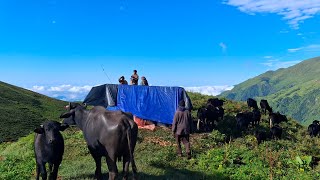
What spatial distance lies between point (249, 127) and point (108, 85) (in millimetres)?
12025

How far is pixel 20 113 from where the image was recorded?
Result: 48062mm

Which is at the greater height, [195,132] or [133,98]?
[133,98]

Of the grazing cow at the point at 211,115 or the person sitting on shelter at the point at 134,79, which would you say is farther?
the person sitting on shelter at the point at 134,79

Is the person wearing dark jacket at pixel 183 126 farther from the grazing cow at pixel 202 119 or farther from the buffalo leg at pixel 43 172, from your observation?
the buffalo leg at pixel 43 172

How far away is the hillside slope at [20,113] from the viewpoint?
3966 cm

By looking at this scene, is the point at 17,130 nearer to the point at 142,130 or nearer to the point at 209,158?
the point at 142,130

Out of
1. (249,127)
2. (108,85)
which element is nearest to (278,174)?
(249,127)

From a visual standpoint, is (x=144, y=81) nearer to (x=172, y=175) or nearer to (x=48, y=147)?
(x=172, y=175)

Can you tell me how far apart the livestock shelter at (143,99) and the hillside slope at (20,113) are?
1356 cm

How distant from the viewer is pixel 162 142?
2267 centimetres

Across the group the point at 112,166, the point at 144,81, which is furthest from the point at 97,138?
the point at 144,81

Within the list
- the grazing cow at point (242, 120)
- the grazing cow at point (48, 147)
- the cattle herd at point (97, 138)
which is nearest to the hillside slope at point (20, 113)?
the grazing cow at point (242, 120)

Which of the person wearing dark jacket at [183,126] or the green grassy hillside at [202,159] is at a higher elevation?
the person wearing dark jacket at [183,126]

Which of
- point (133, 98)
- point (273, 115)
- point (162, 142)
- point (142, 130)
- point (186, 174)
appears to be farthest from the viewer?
point (273, 115)
